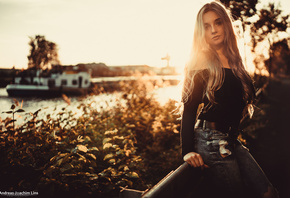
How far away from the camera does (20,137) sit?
11.1 ft

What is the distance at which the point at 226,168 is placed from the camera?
1729mm

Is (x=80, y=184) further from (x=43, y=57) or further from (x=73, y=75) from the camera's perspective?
(x=43, y=57)

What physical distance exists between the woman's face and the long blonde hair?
0.03m

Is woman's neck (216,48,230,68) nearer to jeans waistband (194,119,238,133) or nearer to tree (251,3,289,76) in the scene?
jeans waistband (194,119,238,133)

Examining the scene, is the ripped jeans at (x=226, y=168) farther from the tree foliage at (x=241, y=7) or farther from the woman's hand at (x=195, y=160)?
the tree foliage at (x=241, y=7)

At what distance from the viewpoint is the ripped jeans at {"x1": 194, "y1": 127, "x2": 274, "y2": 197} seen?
1.73 meters

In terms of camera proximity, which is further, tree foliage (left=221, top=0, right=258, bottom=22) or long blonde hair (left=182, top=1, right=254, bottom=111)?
tree foliage (left=221, top=0, right=258, bottom=22)

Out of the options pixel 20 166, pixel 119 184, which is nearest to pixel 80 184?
pixel 119 184

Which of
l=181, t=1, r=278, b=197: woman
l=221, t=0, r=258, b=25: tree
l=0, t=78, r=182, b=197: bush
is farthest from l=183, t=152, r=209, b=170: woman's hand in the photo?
l=221, t=0, r=258, b=25: tree

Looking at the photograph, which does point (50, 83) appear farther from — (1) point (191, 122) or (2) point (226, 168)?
(2) point (226, 168)

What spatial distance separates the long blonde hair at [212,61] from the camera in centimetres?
176

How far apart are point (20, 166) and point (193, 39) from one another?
2.52m

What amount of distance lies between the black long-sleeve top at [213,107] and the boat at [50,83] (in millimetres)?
37471

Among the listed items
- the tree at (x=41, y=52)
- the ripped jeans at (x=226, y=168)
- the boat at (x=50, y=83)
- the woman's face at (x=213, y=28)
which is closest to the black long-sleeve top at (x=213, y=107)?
the ripped jeans at (x=226, y=168)
